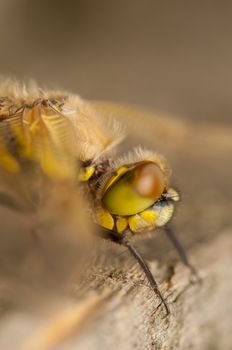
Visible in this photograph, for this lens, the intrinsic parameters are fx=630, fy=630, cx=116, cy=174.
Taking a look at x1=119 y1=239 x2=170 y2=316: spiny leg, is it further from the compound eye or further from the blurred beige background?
the blurred beige background

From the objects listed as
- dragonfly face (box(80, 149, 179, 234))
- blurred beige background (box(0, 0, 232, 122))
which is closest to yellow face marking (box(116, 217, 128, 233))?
dragonfly face (box(80, 149, 179, 234))

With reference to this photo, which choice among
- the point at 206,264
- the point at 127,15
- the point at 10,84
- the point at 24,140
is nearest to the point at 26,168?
the point at 24,140

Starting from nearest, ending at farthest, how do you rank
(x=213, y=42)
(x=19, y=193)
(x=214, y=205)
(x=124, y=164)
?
(x=124, y=164) < (x=19, y=193) < (x=214, y=205) < (x=213, y=42)

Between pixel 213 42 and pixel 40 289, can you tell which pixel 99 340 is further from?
pixel 213 42

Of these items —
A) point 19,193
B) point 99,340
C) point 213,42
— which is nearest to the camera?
point 99,340

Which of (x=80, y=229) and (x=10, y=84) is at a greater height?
(x=10, y=84)

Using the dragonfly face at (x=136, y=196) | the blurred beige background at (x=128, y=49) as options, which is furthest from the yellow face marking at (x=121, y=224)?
the blurred beige background at (x=128, y=49)
